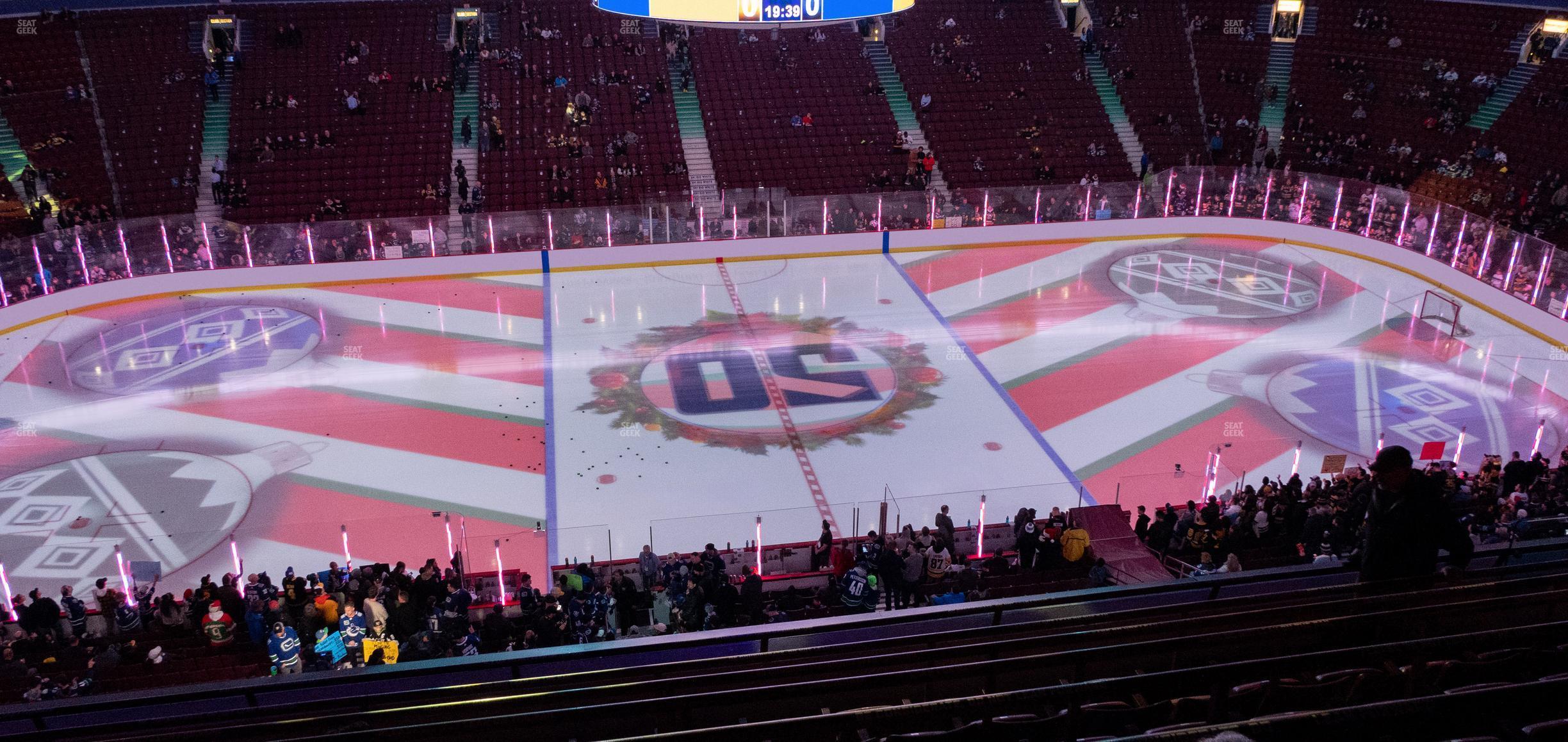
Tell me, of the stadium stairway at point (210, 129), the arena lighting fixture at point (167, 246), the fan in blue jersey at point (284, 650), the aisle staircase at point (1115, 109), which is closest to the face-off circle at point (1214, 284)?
the aisle staircase at point (1115, 109)

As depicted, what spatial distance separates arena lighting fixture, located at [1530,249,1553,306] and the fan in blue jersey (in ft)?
49.2

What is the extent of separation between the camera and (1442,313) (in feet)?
71.2

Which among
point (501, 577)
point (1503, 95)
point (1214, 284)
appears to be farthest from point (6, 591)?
point (1503, 95)

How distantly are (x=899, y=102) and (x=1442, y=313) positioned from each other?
1504 centimetres

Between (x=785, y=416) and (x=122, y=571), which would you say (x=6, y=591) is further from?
(x=785, y=416)

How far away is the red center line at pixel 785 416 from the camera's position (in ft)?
48.2

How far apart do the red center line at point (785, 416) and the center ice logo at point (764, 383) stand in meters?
0.03

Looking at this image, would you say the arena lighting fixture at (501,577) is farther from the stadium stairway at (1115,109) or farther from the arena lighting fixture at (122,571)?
the stadium stairway at (1115,109)

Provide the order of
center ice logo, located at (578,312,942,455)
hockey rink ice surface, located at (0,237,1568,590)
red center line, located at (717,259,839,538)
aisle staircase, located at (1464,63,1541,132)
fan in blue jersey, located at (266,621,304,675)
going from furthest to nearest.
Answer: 1. aisle staircase, located at (1464,63,1541,132)
2. center ice logo, located at (578,312,942,455)
3. red center line, located at (717,259,839,538)
4. hockey rink ice surface, located at (0,237,1568,590)
5. fan in blue jersey, located at (266,621,304,675)

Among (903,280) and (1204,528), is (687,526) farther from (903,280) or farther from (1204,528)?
(903,280)

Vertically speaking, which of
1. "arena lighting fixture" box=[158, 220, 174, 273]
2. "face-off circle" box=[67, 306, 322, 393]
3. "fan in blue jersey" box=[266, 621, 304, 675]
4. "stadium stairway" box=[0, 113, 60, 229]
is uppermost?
"stadium stairway" box=[0, 113, 60, 229]

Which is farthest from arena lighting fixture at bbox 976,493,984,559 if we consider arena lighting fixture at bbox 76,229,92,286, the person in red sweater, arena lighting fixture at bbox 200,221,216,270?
arena lighting fixture at bbox 76,229,92,286

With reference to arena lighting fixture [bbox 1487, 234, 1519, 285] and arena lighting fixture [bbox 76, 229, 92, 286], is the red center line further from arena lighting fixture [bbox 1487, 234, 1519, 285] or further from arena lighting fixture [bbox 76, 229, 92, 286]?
arena lighting fixture [bbox 1487, 234, 1519, 285]

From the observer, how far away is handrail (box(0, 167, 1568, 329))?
70.3ft
